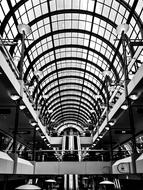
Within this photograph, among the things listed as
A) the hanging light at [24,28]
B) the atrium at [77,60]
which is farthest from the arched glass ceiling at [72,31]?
the hanging light at [24,28]

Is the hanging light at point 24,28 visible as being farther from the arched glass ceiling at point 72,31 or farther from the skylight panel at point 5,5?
the skylight panel at point 5,5

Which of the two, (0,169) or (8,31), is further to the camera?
(8,31)

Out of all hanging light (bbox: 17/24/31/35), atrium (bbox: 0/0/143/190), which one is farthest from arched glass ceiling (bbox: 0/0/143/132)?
hanging light (bbox: 17/24/31/35)

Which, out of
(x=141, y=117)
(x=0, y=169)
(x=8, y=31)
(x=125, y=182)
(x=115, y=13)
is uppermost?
(x=115, y=13)

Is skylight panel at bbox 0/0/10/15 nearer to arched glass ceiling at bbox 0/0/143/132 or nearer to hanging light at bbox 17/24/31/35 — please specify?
arched glass ceiling at bbox 0/0/143/132

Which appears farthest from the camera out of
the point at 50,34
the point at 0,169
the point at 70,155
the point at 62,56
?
the point at 62,56

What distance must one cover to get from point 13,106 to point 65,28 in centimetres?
1534

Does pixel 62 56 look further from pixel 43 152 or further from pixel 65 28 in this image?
pixel 43 152

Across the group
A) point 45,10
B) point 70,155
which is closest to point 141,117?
point 70,155

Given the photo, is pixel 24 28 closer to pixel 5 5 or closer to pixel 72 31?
pixel 5 5

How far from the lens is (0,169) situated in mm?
14406

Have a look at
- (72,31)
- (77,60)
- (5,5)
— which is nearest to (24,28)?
(5,5)

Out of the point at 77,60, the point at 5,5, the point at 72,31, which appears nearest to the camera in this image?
the point at 5,5

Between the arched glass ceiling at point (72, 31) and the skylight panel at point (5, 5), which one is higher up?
the arched glass ceiling at point (72, 31)
